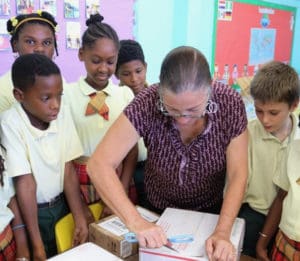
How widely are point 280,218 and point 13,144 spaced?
2.88 ft

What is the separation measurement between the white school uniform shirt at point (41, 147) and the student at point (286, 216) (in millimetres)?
687

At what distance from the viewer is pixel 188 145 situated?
107cm

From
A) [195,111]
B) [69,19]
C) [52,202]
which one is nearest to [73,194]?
[52,202]

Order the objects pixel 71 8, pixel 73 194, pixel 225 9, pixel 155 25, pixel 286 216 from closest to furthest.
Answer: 1. pixel 286 216
2. pixel 73 194
3. pixel 71 8
4. pixel 155 25
5. pixel 225 9

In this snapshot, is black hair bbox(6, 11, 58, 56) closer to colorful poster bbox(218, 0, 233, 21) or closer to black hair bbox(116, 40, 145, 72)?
black hair bbox(116, 40, 145, 72)

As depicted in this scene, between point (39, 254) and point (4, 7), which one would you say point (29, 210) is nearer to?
point (39, 254)

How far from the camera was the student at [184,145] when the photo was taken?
0.89 metres

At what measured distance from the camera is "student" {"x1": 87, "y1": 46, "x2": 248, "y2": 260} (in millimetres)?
888

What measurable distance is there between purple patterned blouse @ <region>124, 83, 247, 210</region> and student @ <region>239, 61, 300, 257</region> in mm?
190

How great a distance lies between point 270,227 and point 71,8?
1.58 metres

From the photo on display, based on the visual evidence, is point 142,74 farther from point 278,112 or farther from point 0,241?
point 0,241

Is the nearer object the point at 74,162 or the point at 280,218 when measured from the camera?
the point at 280,218

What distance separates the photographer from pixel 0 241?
1.06 m

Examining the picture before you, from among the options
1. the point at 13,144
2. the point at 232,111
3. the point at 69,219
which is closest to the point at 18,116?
the point at 13,144
